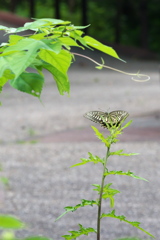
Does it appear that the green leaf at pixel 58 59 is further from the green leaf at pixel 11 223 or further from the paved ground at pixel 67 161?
the paved ground at pixel 67 161

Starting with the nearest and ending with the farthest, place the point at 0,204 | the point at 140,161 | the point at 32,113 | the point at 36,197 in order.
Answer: the point at 0,204
the point at 36,197
the point at 140,161
the point at 32,113

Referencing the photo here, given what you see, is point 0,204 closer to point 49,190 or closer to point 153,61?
point 49,190

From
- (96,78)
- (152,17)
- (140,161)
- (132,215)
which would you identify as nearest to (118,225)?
(132,215)

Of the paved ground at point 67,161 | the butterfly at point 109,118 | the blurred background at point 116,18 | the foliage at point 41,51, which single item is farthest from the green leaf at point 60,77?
the blurred background at point 116,18

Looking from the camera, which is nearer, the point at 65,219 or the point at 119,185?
the point at 65,219

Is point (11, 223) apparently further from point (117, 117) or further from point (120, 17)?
point (120, 17)

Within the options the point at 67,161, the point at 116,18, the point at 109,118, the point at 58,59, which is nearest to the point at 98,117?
the point at 109,118
